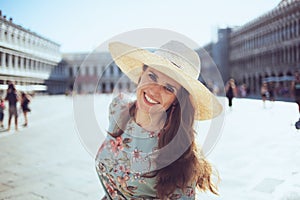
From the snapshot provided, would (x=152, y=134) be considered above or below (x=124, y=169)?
above

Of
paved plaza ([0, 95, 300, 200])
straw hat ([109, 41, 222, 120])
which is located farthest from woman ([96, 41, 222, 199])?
paved plaza ([0, 95, 300, 200])

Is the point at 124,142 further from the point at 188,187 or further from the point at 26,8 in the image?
the point at 26,8

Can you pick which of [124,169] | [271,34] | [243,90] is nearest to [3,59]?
[124,169]

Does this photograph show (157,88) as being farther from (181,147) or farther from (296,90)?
(296,90)

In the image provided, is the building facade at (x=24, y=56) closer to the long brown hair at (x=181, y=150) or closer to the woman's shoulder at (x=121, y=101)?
the woman's shoulder at (x=121, y=101)

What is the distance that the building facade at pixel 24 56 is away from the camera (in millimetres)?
1468

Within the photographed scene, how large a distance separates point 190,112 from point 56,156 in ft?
8.73

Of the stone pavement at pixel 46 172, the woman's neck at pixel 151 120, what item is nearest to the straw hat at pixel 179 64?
the woman's neck at pixel 151 120

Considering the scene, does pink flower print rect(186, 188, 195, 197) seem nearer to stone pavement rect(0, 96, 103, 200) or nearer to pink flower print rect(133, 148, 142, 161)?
pink flower print rect(133, 148, 142, 161)

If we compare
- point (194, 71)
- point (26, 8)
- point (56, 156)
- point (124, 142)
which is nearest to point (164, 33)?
point (194, 71)

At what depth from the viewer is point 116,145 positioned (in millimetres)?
924

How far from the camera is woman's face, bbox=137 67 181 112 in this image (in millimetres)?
805

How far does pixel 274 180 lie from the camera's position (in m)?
1.60

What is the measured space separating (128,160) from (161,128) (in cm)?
15
